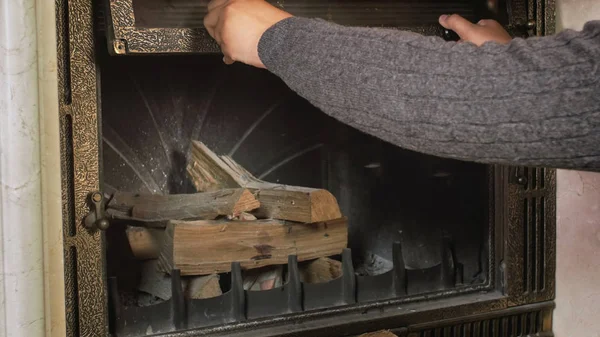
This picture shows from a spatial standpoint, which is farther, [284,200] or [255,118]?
[255,118]

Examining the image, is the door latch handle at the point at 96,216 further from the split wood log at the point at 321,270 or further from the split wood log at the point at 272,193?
the split wood log at the point at 321,270

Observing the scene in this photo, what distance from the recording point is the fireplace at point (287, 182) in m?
1.10

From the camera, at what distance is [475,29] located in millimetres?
1241

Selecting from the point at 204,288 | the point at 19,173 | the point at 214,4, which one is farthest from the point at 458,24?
the point at 19,173

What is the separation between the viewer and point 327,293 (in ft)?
4.38

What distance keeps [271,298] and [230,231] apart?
15cm

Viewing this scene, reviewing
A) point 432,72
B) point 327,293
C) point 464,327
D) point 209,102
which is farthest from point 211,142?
point 432,72

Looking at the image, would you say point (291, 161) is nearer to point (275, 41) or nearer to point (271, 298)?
point (271, 298)

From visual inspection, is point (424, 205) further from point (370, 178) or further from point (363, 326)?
point (363, 326)

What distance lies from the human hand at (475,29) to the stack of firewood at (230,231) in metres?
0.40

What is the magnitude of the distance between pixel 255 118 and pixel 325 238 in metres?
0.36

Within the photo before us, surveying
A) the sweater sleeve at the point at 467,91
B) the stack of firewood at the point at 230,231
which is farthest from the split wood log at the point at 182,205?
the sweater sleeve at the point at 467,91

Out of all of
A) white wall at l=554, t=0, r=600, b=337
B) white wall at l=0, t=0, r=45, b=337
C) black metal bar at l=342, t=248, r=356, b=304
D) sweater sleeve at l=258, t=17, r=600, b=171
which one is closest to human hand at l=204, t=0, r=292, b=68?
sweater sleeve at l=258, t=17, r=600, b=171

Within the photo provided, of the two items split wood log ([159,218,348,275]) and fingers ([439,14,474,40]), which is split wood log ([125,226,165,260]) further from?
fingers ([439,14,474,40])
